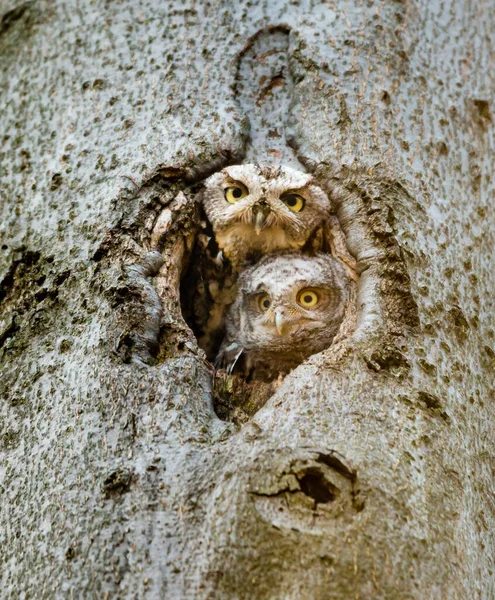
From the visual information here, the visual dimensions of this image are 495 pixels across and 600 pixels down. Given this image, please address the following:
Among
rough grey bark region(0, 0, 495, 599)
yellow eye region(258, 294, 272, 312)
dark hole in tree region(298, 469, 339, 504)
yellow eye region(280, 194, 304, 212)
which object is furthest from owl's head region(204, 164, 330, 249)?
dark hole in tree region(298, 469, 339, 504)

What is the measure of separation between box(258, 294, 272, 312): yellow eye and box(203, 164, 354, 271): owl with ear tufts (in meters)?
0.32

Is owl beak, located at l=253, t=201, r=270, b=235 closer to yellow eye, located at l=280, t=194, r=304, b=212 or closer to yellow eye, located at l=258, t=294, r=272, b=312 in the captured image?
yellow eye, located at l=280, t=194, r=304, b=212

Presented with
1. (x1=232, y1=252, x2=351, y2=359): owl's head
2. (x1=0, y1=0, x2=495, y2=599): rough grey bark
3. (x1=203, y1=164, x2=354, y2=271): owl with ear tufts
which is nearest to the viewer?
(x1=0, y1=0, x2=495, y2=599): rough grey bark

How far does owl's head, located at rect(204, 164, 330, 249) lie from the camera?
208cm

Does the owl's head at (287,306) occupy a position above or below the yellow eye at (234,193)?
below

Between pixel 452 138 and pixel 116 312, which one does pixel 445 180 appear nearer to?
pixel 452 138

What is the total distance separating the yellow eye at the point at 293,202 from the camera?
226cm

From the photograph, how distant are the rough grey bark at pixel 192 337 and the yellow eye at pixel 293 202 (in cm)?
29

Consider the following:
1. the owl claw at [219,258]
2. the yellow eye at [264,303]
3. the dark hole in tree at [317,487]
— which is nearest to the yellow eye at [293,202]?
the owl claw at [219,258]

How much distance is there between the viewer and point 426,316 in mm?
1713

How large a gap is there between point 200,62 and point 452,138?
0.72m

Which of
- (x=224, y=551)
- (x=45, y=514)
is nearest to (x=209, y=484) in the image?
(x=224, y=551)

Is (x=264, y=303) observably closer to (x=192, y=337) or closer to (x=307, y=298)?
(x=307, y=298)

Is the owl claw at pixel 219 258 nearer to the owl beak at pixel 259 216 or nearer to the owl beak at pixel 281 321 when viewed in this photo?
the owl beak at pixel 259 216
